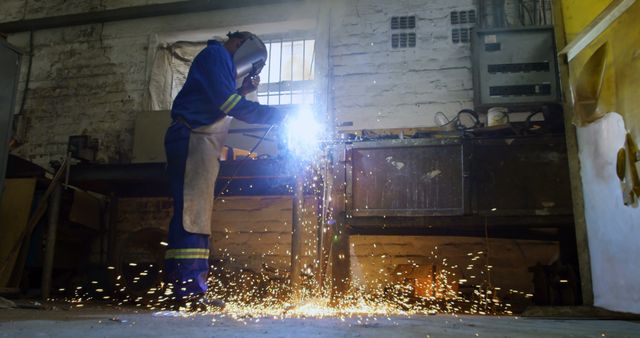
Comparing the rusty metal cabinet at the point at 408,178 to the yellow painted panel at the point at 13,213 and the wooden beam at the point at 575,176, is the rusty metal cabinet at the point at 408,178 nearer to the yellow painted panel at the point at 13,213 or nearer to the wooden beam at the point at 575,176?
the wooden beam at the point at 575,176

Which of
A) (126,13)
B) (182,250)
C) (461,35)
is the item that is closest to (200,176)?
(182,250)

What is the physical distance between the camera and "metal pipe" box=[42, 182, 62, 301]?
4.43m

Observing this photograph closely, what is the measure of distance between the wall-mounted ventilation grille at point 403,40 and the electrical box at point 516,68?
694 mm

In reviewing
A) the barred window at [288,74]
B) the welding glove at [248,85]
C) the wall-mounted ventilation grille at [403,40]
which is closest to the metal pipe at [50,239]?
the welding glove at [248,85]

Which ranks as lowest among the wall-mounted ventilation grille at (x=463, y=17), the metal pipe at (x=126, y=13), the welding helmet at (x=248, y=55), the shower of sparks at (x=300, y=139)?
the shower of sparks at (x=300, y=139)

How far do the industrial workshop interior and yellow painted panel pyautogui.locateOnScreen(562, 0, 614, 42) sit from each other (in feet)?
0.04

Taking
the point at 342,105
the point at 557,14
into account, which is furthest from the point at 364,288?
the point at 557,14

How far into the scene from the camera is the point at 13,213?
4680 mm

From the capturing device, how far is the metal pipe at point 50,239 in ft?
14.5

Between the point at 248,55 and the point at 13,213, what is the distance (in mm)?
2616

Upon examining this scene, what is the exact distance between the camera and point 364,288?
195 inches

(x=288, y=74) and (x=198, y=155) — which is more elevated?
(x=288, y=74)

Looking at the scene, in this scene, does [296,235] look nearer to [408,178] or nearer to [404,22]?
[408,178]

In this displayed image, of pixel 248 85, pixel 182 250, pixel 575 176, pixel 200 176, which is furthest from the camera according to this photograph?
pixel 248 85
